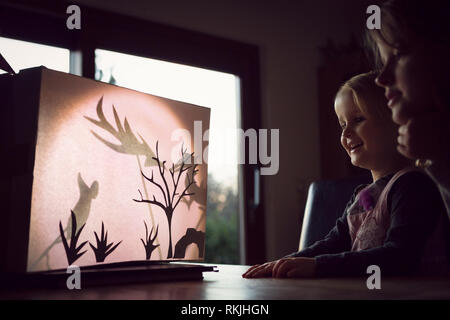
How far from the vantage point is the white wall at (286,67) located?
333 cm

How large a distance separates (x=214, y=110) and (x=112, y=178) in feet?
8.08

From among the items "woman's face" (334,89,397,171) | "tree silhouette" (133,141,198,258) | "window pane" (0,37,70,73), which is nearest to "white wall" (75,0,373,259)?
"window pane" (0,37,70,73)

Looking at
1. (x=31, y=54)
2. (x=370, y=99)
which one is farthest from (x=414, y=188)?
(x=31, y=54)

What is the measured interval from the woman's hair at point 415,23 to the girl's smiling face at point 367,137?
1.34 feet

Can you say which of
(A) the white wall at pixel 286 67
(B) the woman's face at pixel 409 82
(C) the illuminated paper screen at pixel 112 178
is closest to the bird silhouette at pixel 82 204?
(C) the illuminated paper screen at pixel 112 178

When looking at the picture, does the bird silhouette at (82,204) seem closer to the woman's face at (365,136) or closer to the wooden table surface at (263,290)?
the wooden table surface at (263,290)

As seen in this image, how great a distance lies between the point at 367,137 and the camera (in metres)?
1.02

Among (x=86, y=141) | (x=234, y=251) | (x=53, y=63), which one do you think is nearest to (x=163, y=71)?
(x=53, y=63)

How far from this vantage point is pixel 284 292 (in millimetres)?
570

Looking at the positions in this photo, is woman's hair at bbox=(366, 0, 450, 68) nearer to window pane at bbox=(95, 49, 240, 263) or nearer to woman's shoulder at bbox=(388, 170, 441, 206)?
woman's shoulder at bbox=(388, 170, 441, 206)

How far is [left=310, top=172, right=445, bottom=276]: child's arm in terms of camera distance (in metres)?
0.76

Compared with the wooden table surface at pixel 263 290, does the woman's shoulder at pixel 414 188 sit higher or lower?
higher

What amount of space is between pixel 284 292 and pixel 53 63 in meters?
2.22

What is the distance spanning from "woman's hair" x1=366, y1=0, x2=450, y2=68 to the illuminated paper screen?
0.36 meters
